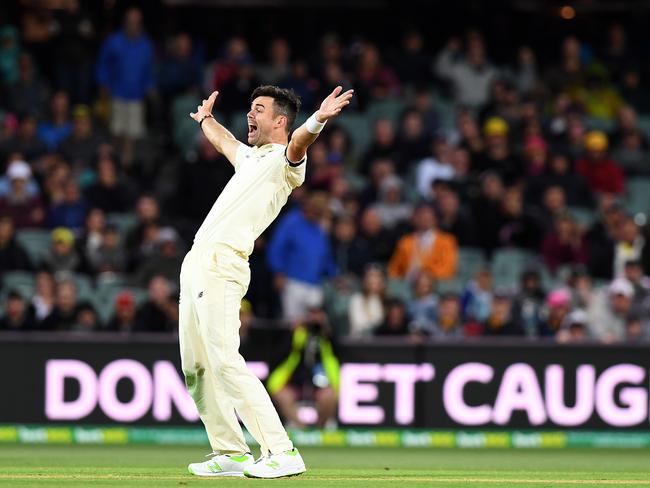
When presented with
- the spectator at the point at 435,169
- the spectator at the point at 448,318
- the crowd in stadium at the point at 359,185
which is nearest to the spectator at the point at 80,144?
the crowd in stadium at the point at 359,185

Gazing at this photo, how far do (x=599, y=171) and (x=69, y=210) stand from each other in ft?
21.9

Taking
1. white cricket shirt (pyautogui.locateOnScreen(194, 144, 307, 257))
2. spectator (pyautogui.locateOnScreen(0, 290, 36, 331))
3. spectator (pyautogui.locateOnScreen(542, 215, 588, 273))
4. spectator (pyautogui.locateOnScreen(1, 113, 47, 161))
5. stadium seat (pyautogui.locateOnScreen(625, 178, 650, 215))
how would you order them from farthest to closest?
1. stadium seat (pyautogui.locateOnScreen(625, 178, 650, 215))
2. spectator (pyautogui.locateOnScreen(1, 113, 47, 161))
3. spectator (pyautogui.locateOnScreen(542, 215, 588, 273))
4. spectator (pyautogui.locateOnScreen(0, 290, 36, 331))
5. white cricket shirt (pyautogui.locateOnScreen(194, 144, 307, 257))

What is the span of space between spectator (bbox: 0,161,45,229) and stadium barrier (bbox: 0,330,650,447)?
3173 millimetres

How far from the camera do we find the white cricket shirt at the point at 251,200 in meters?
9.22

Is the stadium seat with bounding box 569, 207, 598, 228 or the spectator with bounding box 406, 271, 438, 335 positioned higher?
the stadium seat with bounding box 569, 207, 598, 228

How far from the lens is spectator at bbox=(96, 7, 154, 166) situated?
1986cm

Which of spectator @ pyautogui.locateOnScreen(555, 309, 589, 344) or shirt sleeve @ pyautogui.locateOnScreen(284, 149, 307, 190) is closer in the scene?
shirt sleeve @ pyautogui.locateOnScreen(284, 149, 307, 190)

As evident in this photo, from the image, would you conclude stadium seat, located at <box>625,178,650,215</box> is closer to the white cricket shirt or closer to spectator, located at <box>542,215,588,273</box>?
spectator, located at <box>542,215,588,273</box>

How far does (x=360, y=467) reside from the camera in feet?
36.8

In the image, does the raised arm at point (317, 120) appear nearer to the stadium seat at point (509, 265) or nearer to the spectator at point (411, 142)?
the stadium seat at point (509, 265)

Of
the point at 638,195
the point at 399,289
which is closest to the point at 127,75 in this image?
the point at 399,289

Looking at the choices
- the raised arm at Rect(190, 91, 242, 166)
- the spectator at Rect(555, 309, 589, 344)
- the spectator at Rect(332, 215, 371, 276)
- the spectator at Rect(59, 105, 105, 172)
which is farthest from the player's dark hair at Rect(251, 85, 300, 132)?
the spectator at Rect(59, 105, 105, 172)

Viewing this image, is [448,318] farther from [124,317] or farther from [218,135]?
[218,135]

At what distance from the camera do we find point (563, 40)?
2308cm
